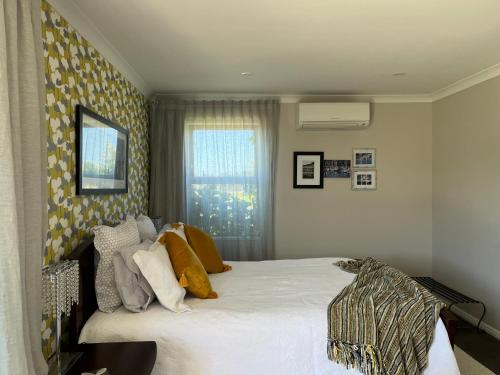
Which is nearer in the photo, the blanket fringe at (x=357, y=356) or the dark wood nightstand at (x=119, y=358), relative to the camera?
the dark wood nightstand at (x=119, y=358)

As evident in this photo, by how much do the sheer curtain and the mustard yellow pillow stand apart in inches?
64.8

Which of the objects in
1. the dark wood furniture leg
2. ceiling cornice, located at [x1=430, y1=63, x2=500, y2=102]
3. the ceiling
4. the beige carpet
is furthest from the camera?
ceiling cornice, located at [x1=430, y1=63, x2=500, y2=102]

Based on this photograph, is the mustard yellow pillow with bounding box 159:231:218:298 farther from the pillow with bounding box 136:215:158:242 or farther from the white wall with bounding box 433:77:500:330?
the white wall with bounding box 433:77:500:330

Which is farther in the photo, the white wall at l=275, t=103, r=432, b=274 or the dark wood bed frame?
the white wall at l=275, t=103, r=432, b=274

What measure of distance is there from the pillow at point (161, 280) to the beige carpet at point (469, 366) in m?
2.24

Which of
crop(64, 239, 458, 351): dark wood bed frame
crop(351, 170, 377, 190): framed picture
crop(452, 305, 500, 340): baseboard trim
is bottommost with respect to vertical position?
crop(452, 305, 500, 340): baseboard trim

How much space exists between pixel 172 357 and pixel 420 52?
290cm

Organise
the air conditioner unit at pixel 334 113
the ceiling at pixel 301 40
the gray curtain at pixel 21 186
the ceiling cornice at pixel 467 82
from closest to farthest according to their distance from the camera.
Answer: the gray curtain at pixel 21 186
the ceiling at pixel 301 40
the ceiling cornice at pixel 467 82
the air conditioner unit at pixel 334 113

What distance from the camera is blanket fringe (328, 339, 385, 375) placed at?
1.68 m

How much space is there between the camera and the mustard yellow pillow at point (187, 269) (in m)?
2.01

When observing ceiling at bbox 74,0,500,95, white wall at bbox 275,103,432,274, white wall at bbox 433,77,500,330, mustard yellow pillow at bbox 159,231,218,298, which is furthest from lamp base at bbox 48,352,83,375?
white wall at bbox 433,77,500,330

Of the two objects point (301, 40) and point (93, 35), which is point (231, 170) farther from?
point (93, 35)

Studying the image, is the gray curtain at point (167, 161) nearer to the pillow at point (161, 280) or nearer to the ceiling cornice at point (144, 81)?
the ceiling cornice at point (144, 81)

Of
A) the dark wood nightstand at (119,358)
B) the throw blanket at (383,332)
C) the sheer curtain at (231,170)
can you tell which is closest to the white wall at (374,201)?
the sheer curtain at (231,170)
